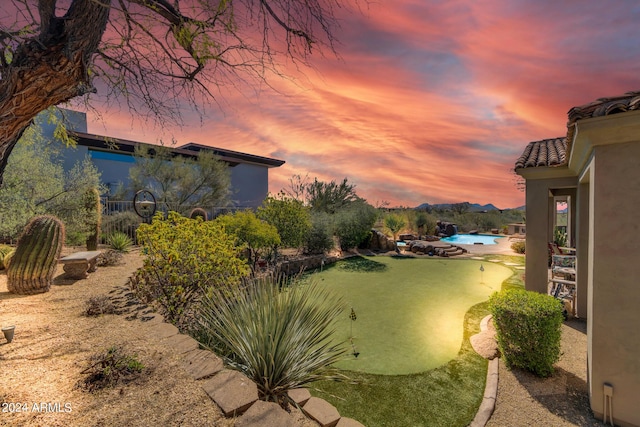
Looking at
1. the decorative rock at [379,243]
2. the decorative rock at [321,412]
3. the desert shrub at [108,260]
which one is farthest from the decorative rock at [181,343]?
the decorative rock at [379,243]

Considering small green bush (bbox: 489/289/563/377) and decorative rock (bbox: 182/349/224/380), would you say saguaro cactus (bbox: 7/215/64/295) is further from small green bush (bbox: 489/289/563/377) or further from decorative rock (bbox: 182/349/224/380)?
small green bush (bbox: 489/289/563/377)

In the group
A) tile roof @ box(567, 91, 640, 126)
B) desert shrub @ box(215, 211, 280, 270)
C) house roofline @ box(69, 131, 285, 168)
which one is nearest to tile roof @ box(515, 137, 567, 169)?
tile roof @ box(567, 91, 640, 126)

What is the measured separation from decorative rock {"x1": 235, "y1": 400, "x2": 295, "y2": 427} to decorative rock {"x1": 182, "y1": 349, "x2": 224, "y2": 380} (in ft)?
2.25

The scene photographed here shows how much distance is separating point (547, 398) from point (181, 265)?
5.76m

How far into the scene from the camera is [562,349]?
16.9 ft

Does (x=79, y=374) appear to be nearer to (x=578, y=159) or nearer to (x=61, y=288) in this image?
(x=61, y=288)

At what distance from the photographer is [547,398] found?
3.84 m

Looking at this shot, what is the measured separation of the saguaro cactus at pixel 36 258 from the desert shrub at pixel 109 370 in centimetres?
389

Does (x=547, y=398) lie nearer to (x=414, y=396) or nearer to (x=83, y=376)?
(x=414, y=396)

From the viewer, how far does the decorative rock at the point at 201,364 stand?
9.29 feet

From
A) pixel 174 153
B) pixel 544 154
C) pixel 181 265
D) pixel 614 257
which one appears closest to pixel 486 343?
pixel 614 257

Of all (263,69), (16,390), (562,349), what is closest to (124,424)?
(16,390)

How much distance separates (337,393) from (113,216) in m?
14.7

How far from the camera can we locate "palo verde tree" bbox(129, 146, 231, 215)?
16875 millimetres
